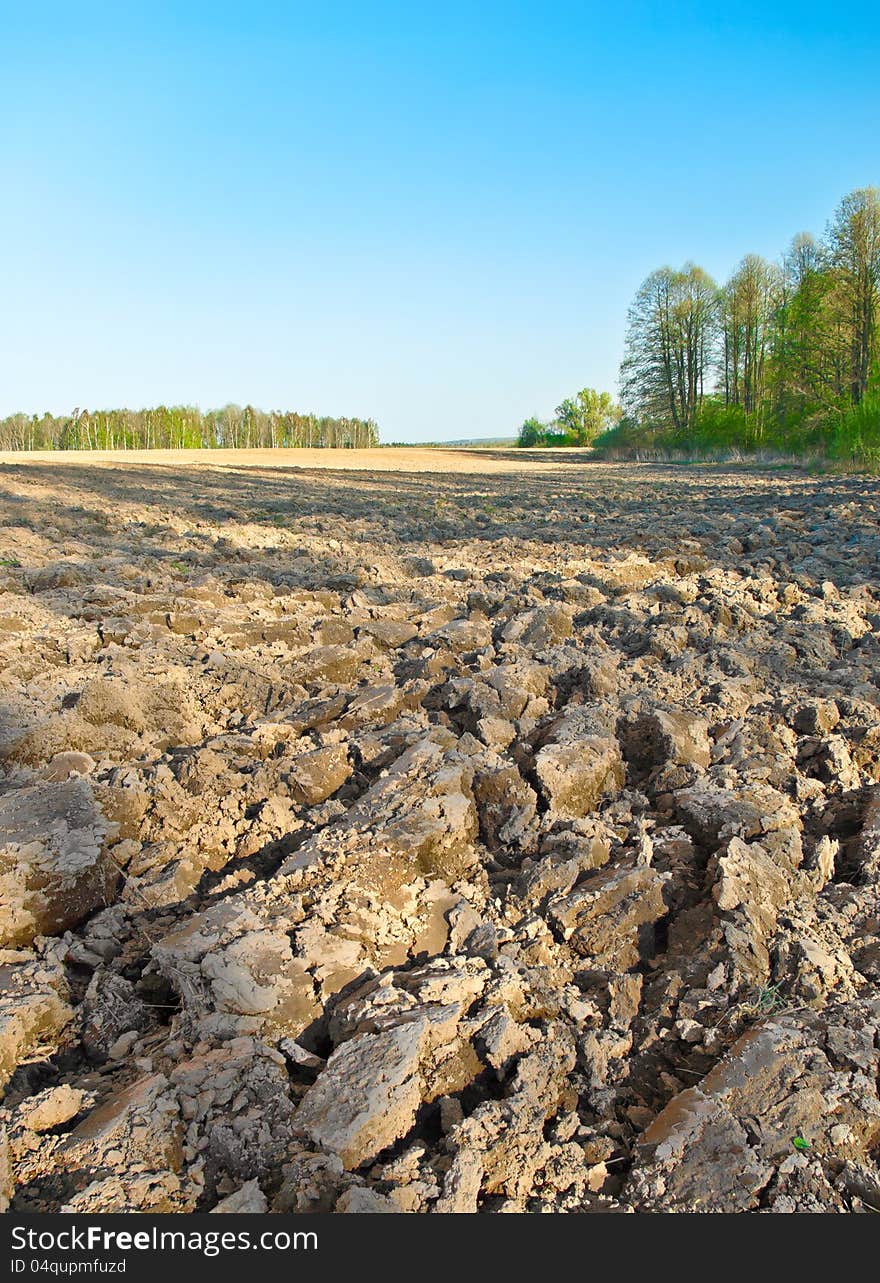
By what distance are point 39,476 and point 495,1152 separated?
13.1 meters

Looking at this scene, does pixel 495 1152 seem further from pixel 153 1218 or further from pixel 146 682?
pixel 146 682

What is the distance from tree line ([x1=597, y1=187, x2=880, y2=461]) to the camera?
2706 centimetres

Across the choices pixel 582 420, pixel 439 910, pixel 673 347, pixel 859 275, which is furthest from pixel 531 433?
pixel 439 910

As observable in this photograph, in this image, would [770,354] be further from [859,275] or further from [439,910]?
[439,910]

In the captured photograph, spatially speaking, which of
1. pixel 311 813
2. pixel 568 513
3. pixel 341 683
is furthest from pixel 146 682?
pixel 568 513

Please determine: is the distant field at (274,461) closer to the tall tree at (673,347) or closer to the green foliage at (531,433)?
the tall tree at (673,347)

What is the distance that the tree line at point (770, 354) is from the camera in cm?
2706

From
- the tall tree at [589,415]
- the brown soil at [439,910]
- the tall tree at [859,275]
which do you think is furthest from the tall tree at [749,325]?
the brown soil at [439,910]

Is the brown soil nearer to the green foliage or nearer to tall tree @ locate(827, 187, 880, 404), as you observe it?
tall tree @ locate(827, 187, 880, 404)

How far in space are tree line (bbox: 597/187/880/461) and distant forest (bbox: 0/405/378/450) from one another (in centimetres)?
4673

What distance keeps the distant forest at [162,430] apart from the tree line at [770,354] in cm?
4673

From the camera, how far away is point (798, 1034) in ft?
6.81

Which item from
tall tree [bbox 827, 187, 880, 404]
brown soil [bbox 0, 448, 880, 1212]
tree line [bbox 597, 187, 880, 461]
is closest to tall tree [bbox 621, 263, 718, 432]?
tree line [bbox 597, 187, 880, 461]

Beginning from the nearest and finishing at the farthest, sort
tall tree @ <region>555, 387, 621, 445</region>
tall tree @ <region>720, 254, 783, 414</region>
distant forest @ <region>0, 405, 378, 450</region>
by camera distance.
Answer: tall tree @ <region>720, 254, 783, 414</region> < tall tree @ <region>555, 387, 621, 445</region> < distant forest @ <region>0, 405, 378, 450</region>
